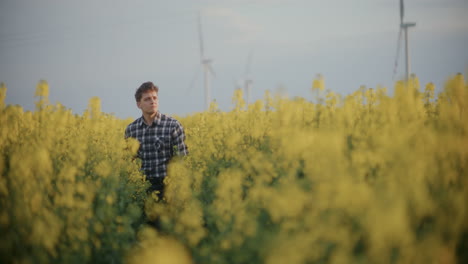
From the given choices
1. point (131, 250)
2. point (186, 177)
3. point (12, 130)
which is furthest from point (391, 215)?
point (12, 130)

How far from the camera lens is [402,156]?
227 centimetres

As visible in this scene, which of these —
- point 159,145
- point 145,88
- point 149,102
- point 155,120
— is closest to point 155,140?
point 159,145

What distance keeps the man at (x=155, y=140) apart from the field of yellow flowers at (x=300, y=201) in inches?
9.5

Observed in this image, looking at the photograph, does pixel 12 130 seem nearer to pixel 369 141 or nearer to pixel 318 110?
pixel 318 110

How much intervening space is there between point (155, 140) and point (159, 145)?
3.9 inches

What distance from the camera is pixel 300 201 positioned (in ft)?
6.35

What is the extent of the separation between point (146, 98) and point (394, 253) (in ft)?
Result: 13.2

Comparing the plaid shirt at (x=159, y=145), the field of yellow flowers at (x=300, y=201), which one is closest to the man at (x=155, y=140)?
the plaid shirt at (x=159, y=145)

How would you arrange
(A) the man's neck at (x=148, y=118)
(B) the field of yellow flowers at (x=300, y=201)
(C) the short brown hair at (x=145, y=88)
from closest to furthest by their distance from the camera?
(B) the field of yellow flowers at (x=300, y=201), (C) the short brown hair at (x=145, y=88), (A) the man's neck at (x=148, y=118)

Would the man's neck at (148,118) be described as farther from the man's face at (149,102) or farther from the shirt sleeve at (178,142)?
the shirt sleeve at (178,142)

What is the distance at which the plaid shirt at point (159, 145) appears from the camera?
4.99 meters

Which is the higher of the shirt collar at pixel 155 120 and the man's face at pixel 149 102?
the man's face at pixel 149 102

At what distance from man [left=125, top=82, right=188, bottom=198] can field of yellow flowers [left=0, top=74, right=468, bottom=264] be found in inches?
9.5

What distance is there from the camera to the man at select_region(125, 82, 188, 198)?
16.3 feet
